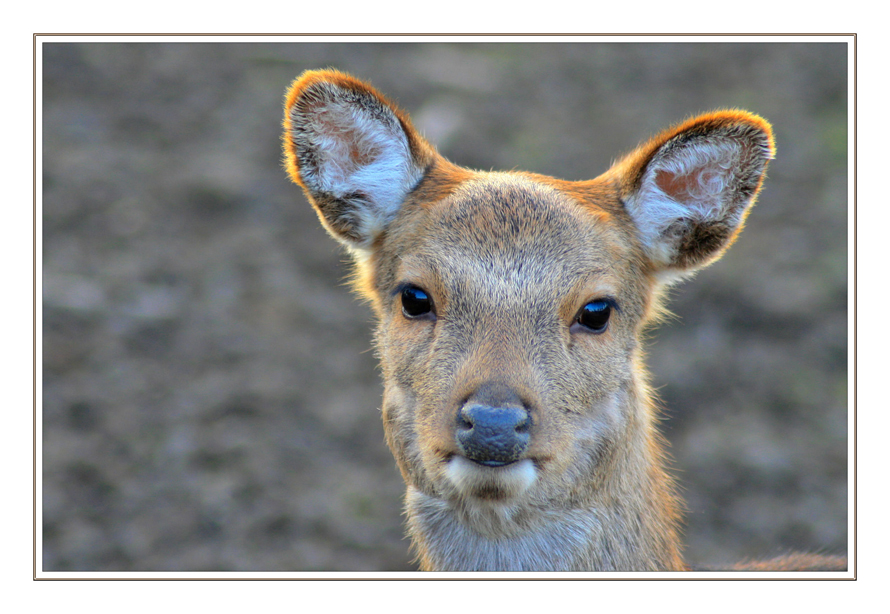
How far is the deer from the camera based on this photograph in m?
3.74

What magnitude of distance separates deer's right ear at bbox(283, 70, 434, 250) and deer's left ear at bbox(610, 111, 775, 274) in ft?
3.93

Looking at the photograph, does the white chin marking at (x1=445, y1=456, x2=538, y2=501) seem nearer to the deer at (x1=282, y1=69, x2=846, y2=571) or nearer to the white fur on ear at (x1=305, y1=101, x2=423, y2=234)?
the deer at (x1=282, y1=69, x2=846, y2=571)

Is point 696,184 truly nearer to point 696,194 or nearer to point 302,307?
point 696,194

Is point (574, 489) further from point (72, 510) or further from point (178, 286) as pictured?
point (178, 286)

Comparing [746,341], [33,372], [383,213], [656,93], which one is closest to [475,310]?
[383,213]

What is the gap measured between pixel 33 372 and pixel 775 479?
286 inches

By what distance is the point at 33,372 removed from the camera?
459 cm

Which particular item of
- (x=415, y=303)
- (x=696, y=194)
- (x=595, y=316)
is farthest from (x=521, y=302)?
(x=696, y=194)

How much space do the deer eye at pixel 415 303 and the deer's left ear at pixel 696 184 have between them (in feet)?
4.05

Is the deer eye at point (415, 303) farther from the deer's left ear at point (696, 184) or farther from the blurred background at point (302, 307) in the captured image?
the blurred background at point (302, 307)

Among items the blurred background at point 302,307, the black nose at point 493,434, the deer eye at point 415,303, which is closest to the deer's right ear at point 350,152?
the deer eye at point 415,303

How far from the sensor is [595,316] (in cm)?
403

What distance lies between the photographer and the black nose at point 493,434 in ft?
11.2

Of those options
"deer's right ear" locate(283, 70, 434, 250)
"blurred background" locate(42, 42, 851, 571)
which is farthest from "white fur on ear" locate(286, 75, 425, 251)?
"blurred background" locate(42, 42, 851, 571)
